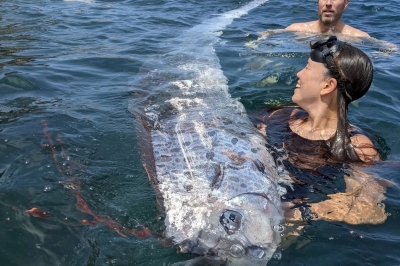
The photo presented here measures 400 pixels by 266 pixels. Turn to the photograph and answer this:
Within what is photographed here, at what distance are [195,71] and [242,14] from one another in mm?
4729

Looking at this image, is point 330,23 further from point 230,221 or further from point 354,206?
point 230,221

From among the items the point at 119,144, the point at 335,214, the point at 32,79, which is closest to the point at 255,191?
the point at 335,214

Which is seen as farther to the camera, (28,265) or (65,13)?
(65,13)

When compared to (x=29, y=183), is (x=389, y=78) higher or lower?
lower

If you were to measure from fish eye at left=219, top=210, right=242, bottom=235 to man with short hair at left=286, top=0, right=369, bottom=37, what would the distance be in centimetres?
591

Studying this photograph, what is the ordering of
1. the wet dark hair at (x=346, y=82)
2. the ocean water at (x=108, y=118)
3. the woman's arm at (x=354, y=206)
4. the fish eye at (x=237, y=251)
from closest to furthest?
the fish eye at (x=237, y=251), the ocean water at (x=108, y=118), the woman's arm at (x=354, y=206), the wet dark hair at (x=346, y=82)

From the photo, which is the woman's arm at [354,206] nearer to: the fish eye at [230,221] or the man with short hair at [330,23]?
the fish eye at [230,221]

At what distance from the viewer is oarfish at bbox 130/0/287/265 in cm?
252

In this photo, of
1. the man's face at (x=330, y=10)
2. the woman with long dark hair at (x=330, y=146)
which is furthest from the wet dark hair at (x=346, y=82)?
the man's face at (x=330, y=10)

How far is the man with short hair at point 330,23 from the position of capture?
7586 mm

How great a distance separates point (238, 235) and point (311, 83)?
165 centimetres

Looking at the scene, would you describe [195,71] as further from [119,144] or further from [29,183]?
[29,183]

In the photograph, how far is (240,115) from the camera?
4.41 meters

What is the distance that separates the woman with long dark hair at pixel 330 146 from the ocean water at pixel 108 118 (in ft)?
0.39
